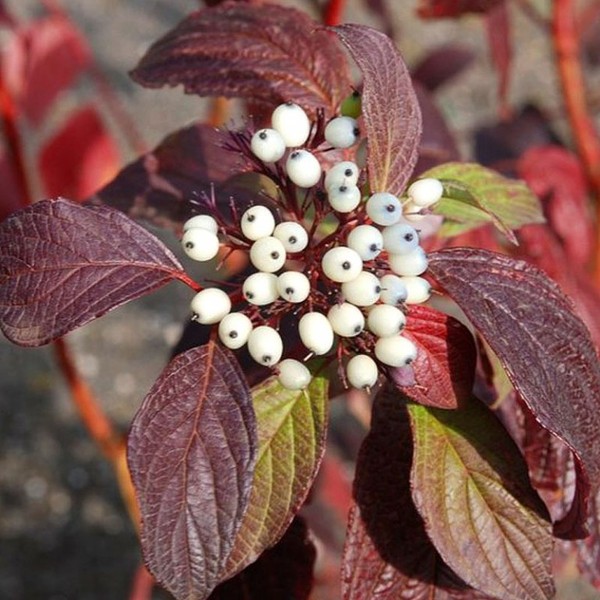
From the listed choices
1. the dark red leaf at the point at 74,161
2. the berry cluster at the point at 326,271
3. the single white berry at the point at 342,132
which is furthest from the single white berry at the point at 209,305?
the dark red leaf at the point at 74,161

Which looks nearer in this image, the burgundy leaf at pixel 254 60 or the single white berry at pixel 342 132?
the single white berry at pixel 342 132

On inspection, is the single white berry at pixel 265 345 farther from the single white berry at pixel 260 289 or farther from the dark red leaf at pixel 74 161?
the dark red leaf at pixel 74 161

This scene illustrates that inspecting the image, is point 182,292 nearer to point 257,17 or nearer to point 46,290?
point 257,17

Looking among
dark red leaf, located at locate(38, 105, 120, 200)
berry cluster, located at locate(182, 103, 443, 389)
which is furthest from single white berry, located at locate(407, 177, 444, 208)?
dark red leaf, located at locate(38, 105, 120, 200)

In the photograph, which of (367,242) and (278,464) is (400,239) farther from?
(278,464)

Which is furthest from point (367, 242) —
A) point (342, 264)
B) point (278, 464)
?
point (278, 464)

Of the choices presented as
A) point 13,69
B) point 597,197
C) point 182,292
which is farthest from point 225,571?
point 182,292
